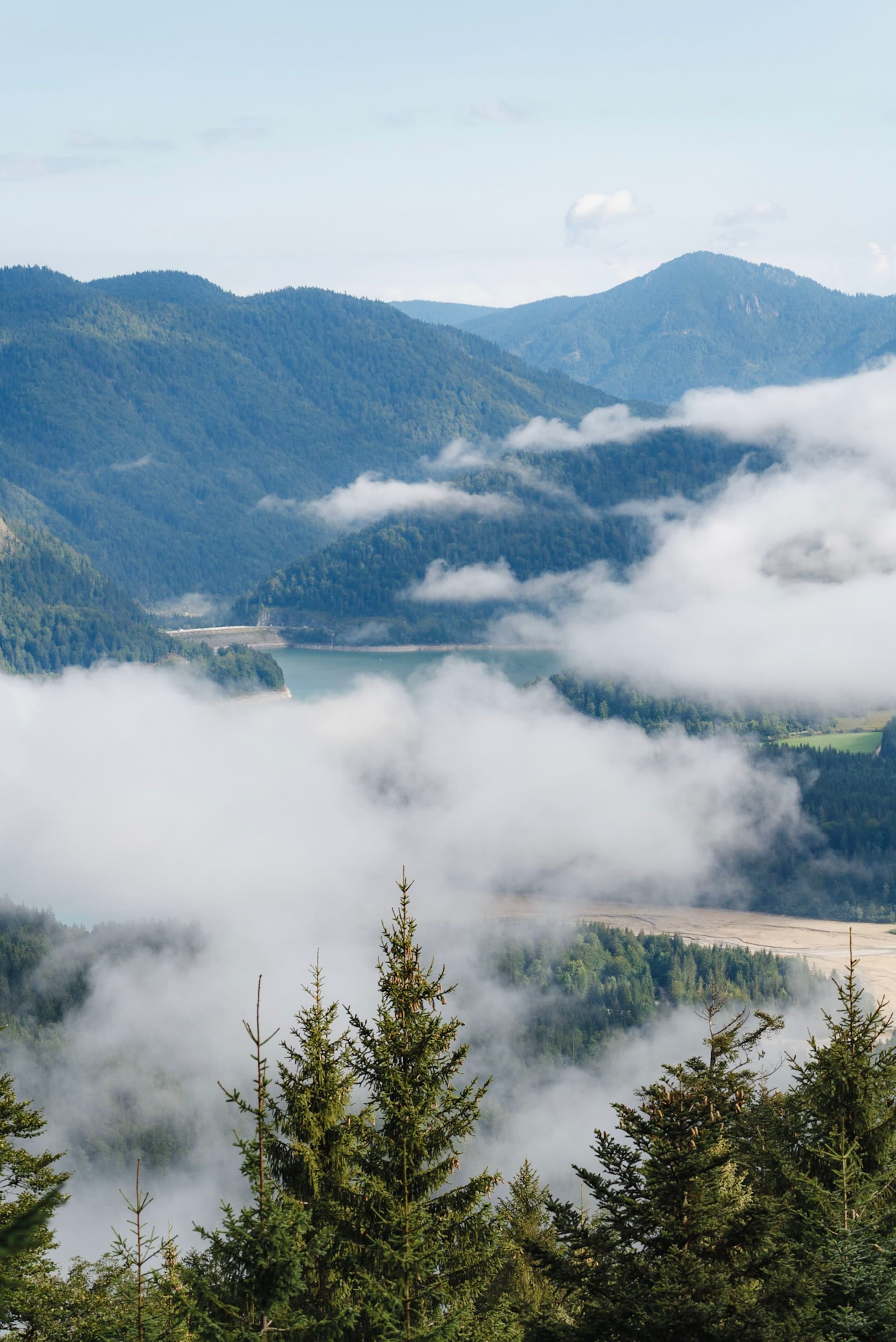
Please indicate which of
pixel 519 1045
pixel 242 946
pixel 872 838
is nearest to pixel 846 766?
pixel 872 838

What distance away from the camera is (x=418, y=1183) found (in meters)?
18.0

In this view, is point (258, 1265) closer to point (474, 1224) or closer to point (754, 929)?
point (474, 1224)

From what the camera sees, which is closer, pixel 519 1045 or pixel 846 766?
pixel 519 1045

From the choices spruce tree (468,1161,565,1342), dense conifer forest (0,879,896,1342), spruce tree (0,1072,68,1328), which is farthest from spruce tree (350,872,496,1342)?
spruce tree (0,1072,68,1328)

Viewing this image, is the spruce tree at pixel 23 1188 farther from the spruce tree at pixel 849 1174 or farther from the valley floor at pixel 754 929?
→ the valley floor at pixel 754 929

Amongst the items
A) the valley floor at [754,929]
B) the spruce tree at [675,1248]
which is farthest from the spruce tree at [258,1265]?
the valley floor at [754,929]

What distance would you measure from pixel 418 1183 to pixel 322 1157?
318 centimetres

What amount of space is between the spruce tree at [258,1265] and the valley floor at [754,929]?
115485mm

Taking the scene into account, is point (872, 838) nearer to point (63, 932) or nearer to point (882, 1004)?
point (63, 932)

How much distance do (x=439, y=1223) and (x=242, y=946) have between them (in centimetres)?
14971

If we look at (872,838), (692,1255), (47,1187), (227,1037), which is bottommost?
(227,1037)

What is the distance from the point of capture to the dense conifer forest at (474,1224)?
16781mm

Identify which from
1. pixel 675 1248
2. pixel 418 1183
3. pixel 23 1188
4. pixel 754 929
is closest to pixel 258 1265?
pixel 418 1183

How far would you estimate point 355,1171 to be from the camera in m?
19.3
